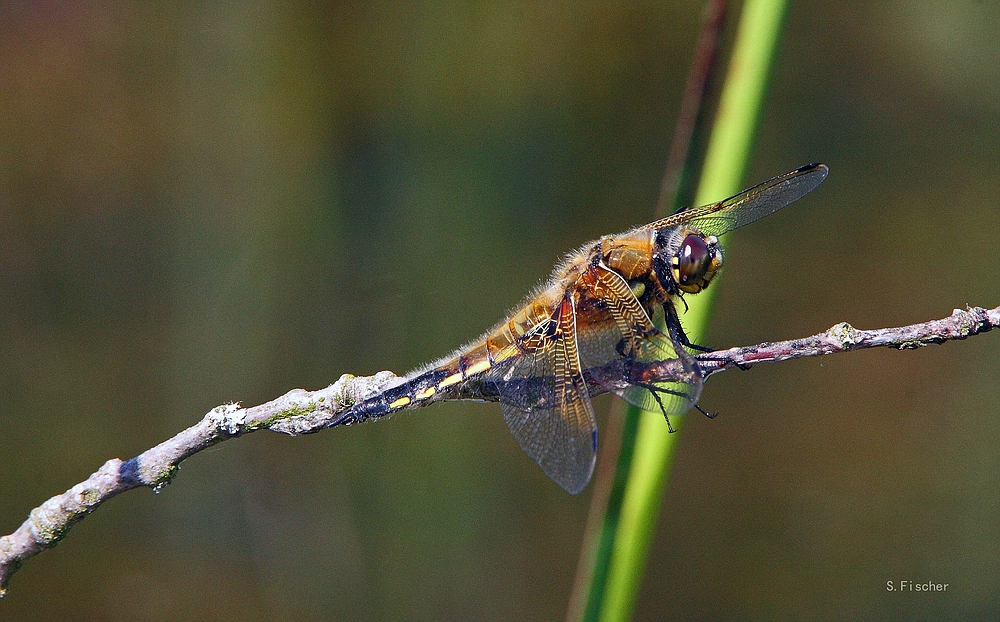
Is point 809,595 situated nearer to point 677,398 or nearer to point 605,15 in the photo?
point 677,398

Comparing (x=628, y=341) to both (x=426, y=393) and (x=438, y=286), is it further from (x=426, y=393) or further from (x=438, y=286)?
(x=438, y=286)

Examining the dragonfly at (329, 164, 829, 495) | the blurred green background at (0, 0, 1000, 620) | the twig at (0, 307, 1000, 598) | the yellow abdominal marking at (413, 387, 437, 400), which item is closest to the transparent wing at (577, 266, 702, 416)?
the dragonfly at (329, 164, 829, 495)

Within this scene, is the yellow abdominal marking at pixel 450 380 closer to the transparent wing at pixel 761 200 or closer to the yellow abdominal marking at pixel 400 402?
the yellow abdominal marking at pixel 400 402

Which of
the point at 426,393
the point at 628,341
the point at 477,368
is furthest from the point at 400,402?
the point at 628,341

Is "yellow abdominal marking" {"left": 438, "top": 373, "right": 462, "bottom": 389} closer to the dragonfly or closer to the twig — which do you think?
the dragonfly

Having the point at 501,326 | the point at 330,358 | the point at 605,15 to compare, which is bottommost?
the point at 501,326

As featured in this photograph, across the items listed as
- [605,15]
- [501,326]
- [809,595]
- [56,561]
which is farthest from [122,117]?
[809,595]
